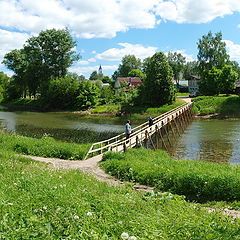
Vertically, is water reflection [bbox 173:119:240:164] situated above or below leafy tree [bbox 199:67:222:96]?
below

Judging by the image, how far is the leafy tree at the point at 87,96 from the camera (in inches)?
2724

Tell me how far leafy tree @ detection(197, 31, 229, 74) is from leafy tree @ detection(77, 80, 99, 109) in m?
28.8

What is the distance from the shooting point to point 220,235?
16.6 feet

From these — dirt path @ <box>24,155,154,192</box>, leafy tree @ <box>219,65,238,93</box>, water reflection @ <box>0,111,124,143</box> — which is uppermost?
leafy tree @ <box>219,65,238,93</box>

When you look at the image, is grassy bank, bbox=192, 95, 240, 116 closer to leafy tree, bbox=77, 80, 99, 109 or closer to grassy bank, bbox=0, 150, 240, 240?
leafy tree, bbox=77, 80, 99, 109

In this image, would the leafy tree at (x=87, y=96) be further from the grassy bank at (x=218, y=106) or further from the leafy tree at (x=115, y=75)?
the leafy tree at (x=115, y=75)

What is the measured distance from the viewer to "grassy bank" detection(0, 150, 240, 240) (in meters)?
5.11

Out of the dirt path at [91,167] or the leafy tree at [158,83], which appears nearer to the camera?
the dirt path at [91,167]

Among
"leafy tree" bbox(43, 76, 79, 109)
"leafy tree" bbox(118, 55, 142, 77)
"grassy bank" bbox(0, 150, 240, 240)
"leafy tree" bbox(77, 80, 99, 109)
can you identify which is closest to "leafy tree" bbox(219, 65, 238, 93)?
"leafy tree" bbox(77, 80, 99, 109)

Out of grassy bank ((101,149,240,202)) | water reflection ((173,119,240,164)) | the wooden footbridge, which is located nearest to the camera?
grassy bank ((101,149,240,202))

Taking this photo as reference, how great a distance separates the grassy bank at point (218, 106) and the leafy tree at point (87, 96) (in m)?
23.5

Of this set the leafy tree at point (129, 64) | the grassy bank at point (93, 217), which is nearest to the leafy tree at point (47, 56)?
the grassy bank at point (93, 217)

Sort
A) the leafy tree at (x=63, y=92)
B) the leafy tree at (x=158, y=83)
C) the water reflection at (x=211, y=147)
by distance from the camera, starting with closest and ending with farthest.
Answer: the water reflection at (x=211, y=147)
the leafy tree at (x=158, y=83)
the leafy tree at (x=63, y=92)

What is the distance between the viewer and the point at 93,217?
5.80 metres
